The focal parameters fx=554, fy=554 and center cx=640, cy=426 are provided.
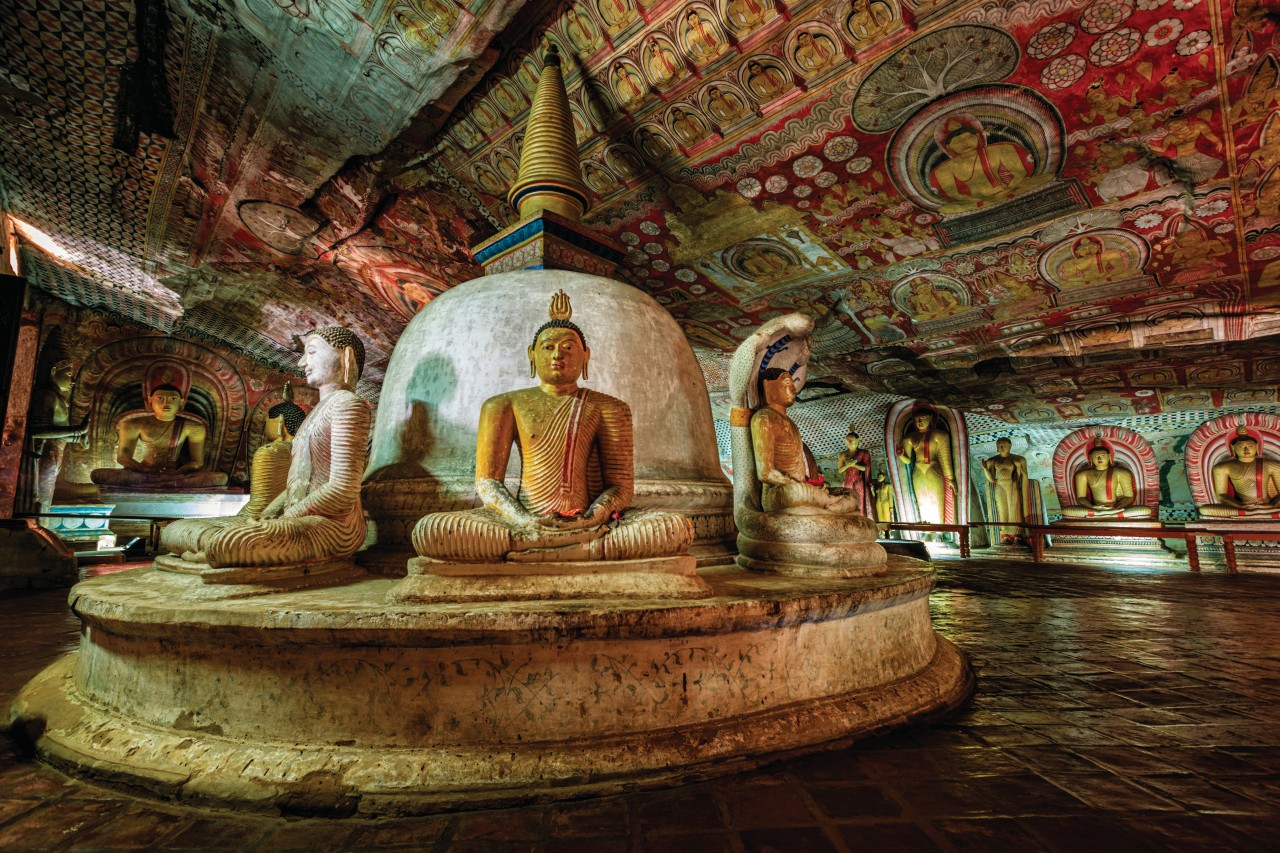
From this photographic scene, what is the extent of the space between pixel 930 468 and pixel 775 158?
740 centimetres

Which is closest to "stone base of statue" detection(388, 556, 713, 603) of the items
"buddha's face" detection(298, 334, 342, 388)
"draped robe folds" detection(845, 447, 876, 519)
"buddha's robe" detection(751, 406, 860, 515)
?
"buddha's robe" detection(751, 406, 860, 515)

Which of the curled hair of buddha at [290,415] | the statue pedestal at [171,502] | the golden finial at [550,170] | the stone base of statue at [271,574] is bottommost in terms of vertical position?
the stone base of statue at [271,574]

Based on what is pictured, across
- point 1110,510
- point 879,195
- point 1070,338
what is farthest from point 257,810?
point 1110,510

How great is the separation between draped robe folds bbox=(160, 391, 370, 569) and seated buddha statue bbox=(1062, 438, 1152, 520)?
12.1 meters

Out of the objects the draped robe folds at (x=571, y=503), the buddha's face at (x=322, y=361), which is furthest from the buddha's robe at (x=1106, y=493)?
the buddha's face at (x=322, y=361)

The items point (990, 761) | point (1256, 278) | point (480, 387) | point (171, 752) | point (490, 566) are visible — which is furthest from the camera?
point (1256, 278)

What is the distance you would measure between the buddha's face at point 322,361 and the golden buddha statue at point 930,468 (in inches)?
423

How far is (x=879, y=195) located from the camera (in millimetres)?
6703

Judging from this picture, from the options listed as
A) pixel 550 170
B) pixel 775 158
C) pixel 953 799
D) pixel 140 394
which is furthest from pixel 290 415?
pixel 140 394

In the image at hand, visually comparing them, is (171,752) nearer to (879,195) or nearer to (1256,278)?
(879,195)

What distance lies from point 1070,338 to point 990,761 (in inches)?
333

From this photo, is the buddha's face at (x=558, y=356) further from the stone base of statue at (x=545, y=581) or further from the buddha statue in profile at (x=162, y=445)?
the buddha statue in profile at (x=162, y=445)

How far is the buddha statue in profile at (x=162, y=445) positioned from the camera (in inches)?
458

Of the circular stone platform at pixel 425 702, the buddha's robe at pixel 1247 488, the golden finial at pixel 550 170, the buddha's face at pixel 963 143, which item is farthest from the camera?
the buddha's robe at pixel 1247 488
